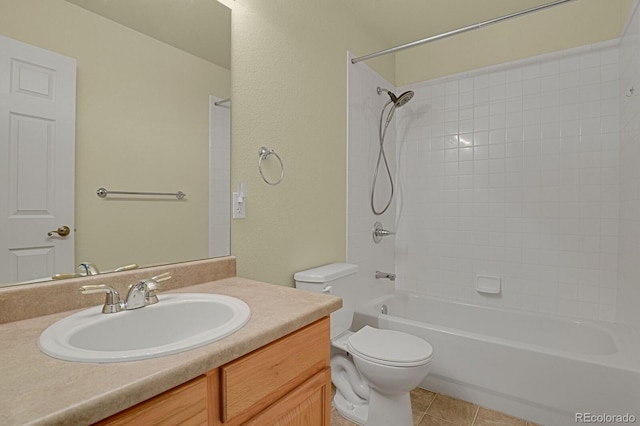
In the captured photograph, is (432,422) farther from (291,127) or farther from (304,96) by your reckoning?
(304,96)

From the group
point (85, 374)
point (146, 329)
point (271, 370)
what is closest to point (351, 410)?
point (271, 370)

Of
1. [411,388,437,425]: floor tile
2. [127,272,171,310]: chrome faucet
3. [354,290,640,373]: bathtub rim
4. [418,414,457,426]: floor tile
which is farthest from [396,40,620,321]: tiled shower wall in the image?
[127,272,171,310]: chrome faucet

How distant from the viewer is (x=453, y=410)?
5.91ft

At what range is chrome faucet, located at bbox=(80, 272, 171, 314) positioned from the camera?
0.87m

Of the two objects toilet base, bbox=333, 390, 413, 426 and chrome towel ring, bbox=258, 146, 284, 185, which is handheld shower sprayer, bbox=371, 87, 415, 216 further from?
toilet base, bbox=333, 390, 413, 426

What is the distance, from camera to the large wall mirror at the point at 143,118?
0.95 m

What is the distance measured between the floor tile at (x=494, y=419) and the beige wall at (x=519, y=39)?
2.38 m

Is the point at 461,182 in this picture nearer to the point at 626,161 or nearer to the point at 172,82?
the point at 626,161

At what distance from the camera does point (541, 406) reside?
1.64 metres

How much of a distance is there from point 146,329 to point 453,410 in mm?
1718

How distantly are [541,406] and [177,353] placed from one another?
1875 millimetres

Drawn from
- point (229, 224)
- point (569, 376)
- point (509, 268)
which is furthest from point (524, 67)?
point (229, 224)

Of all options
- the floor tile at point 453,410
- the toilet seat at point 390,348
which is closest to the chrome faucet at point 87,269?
the toilet seat at point 390,348

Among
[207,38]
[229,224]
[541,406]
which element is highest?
[207,38]
